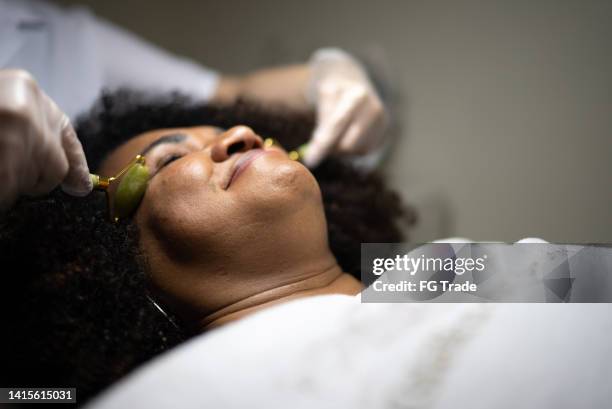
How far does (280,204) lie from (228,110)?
534 mm

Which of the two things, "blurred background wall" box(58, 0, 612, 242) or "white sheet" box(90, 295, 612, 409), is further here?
"blurred background wall" box(58, 0, 612, 242)

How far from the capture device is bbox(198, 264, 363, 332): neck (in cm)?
77

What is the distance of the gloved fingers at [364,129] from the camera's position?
1.16 m

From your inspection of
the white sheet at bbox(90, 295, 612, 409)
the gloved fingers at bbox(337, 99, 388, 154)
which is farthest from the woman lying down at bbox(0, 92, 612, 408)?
the gloved fingers at bbox(337, 99, 388, 154)

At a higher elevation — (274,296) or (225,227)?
(225,227)

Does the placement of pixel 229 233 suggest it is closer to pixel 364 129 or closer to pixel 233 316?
pixel 233 316

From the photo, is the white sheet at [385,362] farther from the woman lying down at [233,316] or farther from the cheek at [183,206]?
the cheek at [183,206]

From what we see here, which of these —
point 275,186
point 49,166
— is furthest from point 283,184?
A: point 49,166

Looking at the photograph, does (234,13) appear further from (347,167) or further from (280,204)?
(280,204)

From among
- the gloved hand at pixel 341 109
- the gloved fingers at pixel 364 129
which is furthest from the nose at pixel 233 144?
the gloved fingers at pixel 364 129

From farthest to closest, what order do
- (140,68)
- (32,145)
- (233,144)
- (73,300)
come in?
(140,68)
(233,144)
(73,300)
(32,145)

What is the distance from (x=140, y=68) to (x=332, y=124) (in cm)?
60

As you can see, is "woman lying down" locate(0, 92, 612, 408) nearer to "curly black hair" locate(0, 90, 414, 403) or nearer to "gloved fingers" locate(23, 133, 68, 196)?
"curly black hair" locate(0, 90, 414, 403)

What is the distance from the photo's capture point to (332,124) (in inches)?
43.7
